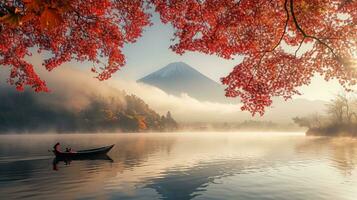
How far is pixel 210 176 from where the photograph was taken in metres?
34.9

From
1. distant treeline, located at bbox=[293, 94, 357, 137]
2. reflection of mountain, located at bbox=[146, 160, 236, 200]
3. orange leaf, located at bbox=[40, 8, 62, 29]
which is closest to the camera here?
orange leaf, located at bbox=[40, 8, 62, 29]

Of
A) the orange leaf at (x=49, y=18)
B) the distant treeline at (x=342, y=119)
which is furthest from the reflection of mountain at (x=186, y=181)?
the distant treeline at (x=342, y=119)

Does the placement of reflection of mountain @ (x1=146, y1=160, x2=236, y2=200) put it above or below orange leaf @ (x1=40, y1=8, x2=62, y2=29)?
below

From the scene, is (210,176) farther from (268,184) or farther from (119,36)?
(119,36)

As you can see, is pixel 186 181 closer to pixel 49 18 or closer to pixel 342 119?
pixel 49 18

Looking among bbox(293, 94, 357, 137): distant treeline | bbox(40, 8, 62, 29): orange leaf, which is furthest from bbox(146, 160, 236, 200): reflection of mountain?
bbox(293, 94, 357, 137): distant treeline

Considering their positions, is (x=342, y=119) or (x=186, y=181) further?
(x=342, y=119)

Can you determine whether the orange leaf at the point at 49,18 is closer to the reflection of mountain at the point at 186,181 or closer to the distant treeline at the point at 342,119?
the reflection of mountain at the point at 186,181

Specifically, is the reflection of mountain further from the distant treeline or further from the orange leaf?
the distant treeline

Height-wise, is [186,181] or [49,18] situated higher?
[49,18]

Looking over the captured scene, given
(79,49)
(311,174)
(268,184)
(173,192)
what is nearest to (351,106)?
(311,174)

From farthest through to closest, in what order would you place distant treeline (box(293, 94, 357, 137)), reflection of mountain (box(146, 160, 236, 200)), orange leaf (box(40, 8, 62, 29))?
distant treeline (box(293, 94, 357, 137))
reflection of mountain (box(146, 160, 236, 200))
orange leaf (box(40, 8, 62, 29))

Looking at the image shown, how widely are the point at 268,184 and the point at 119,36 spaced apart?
59.6ft

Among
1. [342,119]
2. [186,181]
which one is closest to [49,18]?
[186,181]
